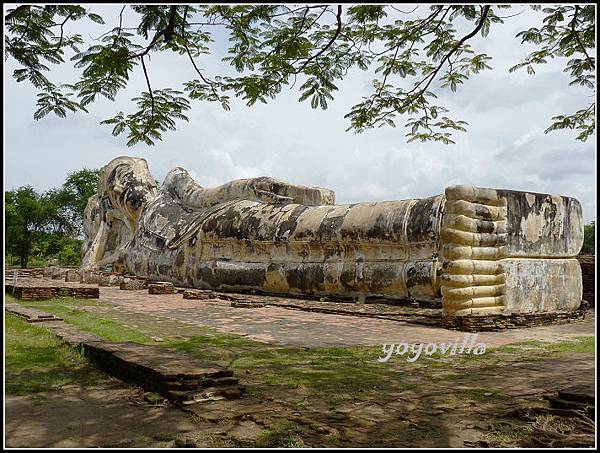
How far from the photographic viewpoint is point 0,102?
10.5 ft

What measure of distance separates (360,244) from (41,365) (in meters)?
6.57

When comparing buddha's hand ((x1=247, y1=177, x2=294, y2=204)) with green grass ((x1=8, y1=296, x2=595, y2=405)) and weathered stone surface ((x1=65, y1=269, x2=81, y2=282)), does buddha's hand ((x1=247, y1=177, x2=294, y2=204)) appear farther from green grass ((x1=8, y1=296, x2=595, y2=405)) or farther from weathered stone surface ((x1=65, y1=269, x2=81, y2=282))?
green grass ((x1=8, y1=296, x2=595, y2=405))

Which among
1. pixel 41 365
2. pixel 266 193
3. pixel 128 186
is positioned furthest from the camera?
pixel 128 186

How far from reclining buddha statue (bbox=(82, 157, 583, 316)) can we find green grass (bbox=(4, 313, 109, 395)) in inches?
190

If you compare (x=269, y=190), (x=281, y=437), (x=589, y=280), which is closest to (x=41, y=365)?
(x=281, y=437)

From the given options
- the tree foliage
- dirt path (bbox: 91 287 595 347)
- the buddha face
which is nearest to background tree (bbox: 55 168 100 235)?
the tree foliage

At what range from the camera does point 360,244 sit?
10.5 metres

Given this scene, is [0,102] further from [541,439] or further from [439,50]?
[439,50]

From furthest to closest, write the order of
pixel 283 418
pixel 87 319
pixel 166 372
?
pixel 87 319
pixel 166 372
pixel 283 418

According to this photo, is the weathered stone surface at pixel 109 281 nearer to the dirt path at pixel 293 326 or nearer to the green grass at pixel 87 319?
the green grass at pixel 87 319

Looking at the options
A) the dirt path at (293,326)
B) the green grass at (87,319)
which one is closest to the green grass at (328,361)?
the green grass at (87,319)

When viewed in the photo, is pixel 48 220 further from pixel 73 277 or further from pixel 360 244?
pixel 360 244

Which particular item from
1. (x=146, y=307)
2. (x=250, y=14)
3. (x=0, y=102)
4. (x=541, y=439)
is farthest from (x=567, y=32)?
(x=146, y=307)

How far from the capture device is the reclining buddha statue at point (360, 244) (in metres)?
8.27
